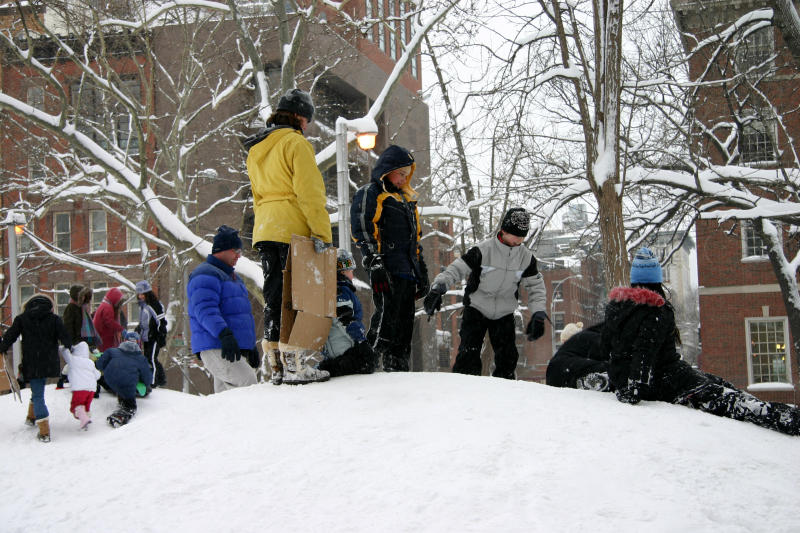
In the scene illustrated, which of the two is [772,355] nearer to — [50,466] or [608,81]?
[608,81]

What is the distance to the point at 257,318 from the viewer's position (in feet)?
86.5

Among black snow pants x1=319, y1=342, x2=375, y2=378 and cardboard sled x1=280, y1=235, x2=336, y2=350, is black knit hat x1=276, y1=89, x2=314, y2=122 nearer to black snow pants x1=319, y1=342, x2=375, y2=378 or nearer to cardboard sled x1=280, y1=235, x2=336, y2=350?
cardboard sled x1=280, y1=235, x2=336, y2=350

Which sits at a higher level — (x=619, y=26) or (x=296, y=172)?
(x=619, y=26)

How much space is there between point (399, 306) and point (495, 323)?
99 cm

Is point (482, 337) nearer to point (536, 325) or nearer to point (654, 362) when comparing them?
point (536, 325)

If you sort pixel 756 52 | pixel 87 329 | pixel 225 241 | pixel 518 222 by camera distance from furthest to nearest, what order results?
pixel 756 52 → pixel 87 329 → pixel 225 241 → pixel 518 222

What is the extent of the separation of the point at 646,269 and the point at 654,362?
68cm

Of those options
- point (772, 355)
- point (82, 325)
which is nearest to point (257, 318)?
point (82, 325)

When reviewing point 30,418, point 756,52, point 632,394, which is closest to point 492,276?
point 632,394

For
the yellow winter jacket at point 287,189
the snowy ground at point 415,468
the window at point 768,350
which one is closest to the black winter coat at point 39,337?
the snowy ground at point 415,468

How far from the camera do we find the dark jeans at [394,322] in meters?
6.07

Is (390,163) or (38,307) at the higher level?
(390,163)

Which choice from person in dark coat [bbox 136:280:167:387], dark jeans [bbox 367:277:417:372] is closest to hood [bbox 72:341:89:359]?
person in dark coat [bbox 136:280:167:387]

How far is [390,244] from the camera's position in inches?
236
